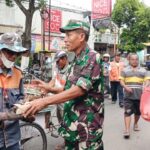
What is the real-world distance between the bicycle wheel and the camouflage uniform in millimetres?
2375

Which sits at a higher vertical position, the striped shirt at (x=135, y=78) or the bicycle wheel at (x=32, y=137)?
the striped shirt at (x=135, y=78)

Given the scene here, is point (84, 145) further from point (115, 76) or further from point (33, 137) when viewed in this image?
point (115, 76)

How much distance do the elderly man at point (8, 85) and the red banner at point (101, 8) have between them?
19.7 m

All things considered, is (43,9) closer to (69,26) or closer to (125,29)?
(69,26)

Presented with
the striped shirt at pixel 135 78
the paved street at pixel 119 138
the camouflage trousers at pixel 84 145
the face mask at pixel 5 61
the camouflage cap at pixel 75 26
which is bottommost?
the paved street at pixel 119 138

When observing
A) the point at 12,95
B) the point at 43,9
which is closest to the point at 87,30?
the point at 12,95

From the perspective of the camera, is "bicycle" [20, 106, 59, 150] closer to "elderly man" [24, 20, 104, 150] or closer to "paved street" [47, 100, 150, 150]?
"paved street" [47, 100, 150, 150]

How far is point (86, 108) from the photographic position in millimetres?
2982

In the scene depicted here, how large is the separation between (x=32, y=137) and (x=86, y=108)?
2.81 metres

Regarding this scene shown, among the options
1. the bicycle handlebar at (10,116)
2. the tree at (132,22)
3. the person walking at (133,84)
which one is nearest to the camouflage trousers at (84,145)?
the bicycle handlebar at (10,116)

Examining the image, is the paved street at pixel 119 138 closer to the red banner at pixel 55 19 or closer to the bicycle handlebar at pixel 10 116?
the bicycle handlebar at pixel 10 116

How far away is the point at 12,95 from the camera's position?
337cm

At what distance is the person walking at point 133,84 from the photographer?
A: 7328 mm

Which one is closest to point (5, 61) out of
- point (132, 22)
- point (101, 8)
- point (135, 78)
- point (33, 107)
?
point (33, 107)
